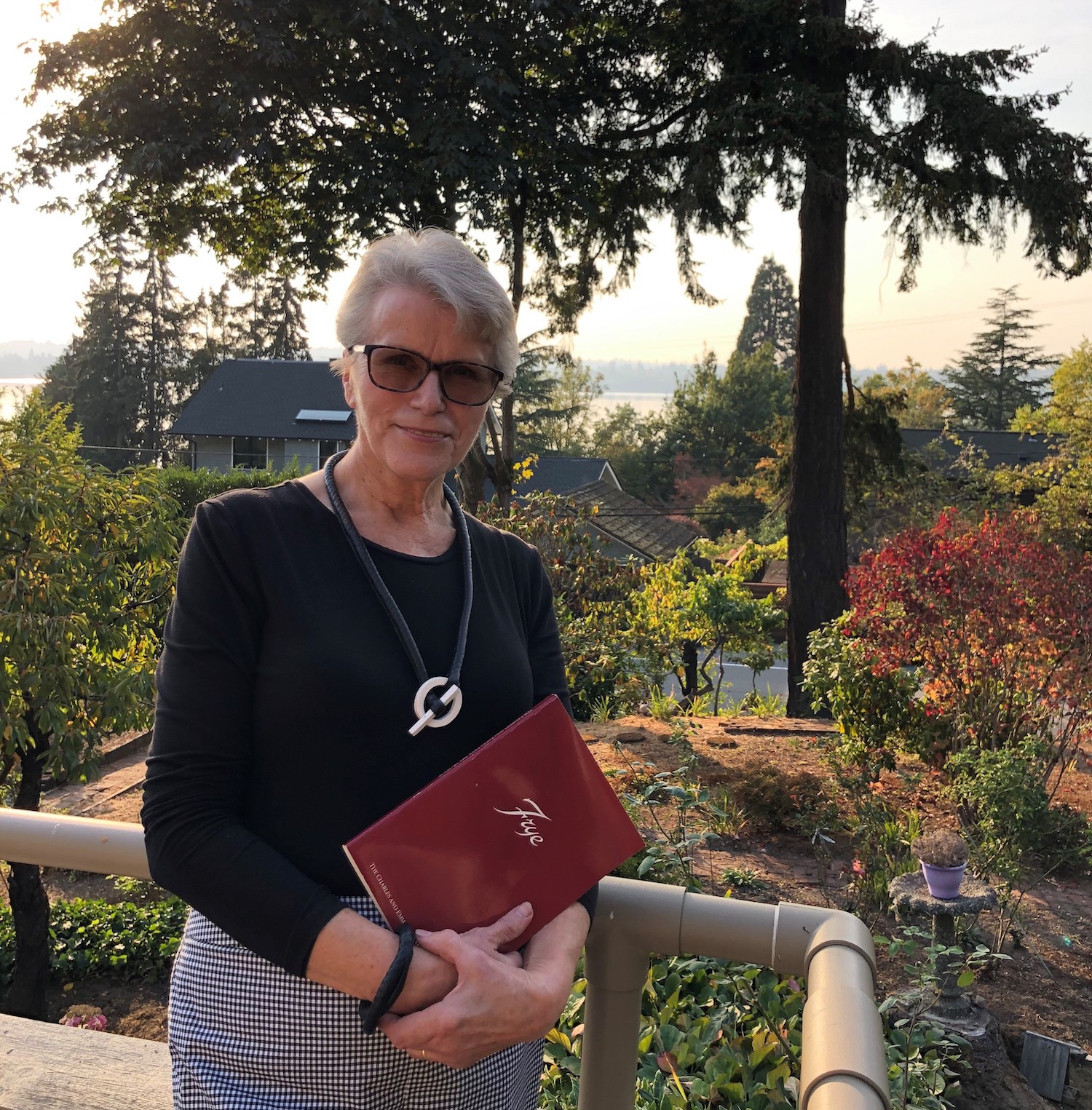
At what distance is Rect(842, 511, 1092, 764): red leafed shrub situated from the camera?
6.11 metres

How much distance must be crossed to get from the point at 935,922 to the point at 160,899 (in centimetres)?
468

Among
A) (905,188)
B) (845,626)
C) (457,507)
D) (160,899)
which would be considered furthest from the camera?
(905,188)

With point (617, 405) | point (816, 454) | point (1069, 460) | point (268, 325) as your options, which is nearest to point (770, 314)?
point (617, 405)

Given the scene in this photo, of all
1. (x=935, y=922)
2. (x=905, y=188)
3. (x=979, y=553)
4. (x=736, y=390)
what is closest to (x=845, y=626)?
(x=979, y=553)

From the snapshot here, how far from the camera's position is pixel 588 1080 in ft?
4.91

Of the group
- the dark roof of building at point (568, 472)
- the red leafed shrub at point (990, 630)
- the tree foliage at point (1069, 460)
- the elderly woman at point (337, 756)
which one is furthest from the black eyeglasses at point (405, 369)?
the dark roof of building at point (568, 472)

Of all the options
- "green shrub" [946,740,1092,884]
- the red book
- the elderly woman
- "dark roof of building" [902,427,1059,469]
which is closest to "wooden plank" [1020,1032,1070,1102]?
"green shrub" [946,740,1092,884]

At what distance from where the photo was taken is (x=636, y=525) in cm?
3158

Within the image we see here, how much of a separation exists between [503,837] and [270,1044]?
1.26ft

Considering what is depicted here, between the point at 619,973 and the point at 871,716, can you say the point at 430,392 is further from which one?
the point at 871,716

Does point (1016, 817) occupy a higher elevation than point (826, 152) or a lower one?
lower

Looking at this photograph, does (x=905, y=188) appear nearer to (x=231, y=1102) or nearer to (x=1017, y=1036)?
(x=1017, y=1036)

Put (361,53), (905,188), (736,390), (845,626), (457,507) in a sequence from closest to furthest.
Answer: (457,507), (845,626), (361,53), (905,188), (736,390)

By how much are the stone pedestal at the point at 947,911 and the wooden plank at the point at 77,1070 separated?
103 inches
